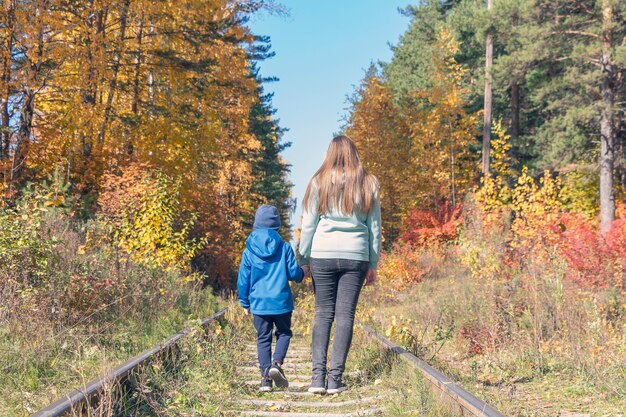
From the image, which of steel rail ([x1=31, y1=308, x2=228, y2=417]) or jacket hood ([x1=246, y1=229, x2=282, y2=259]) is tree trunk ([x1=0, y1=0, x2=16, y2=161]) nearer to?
jacket hood ([x1=246, y1=229, x2=282, y2=259])

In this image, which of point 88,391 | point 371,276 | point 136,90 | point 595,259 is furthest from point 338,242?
point 136,90

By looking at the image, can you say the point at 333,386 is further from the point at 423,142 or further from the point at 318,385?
Result: the point at 423,142

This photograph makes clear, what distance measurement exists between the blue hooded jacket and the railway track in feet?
2.63

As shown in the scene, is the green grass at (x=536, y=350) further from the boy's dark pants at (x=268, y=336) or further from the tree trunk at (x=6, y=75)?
the tree trunk at (x=6, y=75)

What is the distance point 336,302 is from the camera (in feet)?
17.6

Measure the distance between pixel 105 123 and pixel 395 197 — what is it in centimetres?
1799

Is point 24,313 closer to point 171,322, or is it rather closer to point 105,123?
point 171,322

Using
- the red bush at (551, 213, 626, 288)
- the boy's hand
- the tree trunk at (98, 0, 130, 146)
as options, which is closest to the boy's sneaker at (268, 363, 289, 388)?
the boy's hand

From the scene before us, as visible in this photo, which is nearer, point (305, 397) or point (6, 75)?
point (305, 397)

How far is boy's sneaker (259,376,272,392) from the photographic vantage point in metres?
5.64

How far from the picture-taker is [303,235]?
17.7 ft

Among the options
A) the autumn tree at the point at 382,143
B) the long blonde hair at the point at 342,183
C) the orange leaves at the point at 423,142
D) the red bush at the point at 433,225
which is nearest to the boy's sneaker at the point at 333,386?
the long blonde hair at the point at 342,183

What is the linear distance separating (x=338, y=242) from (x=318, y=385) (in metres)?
1.29

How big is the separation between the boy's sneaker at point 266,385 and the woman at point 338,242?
A: 532 millimetres
